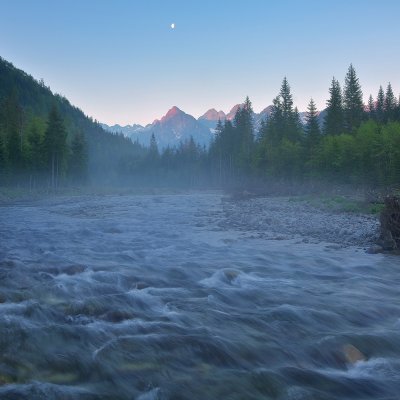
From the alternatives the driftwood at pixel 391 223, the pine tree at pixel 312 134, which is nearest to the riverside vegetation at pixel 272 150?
the pine tree at pixel 312 134

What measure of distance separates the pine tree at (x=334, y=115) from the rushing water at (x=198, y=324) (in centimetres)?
5441

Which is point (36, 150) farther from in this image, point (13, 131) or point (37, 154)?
point (13, 131)

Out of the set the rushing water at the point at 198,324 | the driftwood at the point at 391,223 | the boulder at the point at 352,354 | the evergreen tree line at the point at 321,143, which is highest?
the evergreen tree line at the point at 321,143

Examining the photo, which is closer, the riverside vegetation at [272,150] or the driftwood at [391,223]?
the driftwood at [391,223]

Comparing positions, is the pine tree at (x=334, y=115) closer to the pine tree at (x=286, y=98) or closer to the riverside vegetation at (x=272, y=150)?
the riverside vegetation at (x=272, y=150)

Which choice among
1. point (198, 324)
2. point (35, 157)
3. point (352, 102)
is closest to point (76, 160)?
point (35, 157)

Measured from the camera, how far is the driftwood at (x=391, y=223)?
13102mm

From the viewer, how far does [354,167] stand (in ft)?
157

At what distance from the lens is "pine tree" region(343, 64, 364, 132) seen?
214ft

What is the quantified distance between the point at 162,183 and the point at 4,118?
54.4 meters

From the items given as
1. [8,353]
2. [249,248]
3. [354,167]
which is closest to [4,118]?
[354,167]

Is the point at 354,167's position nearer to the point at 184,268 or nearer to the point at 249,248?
the point at 249,248

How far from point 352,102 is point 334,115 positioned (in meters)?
6.66

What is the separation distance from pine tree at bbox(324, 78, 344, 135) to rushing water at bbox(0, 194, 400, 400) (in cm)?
5441
